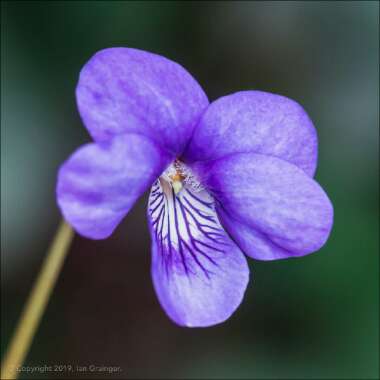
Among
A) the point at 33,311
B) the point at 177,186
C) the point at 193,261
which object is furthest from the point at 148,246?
the point at 33,311

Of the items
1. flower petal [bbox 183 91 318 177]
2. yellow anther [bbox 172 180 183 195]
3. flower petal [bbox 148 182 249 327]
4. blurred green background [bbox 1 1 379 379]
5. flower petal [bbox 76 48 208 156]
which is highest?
flower petal [bbox 76 48 208 156]

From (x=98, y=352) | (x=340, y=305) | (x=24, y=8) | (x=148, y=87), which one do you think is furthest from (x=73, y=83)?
(x=148, y=87)

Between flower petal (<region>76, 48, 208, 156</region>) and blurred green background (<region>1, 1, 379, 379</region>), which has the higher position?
flower petal (<region>76, 48, 208, 156</region>)

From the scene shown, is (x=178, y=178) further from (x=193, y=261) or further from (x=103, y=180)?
(x=103, y=180)

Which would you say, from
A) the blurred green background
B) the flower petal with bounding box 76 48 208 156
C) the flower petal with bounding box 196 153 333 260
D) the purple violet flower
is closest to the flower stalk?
the purple violet flower

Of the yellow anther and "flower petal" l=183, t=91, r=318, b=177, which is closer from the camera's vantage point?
"flower petal" l=183, t=91, r=318, b=177

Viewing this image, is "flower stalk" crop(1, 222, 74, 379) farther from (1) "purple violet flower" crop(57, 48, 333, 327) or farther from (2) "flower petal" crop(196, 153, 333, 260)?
(2) "flower petal" crop(196, 153, 333, 260)
